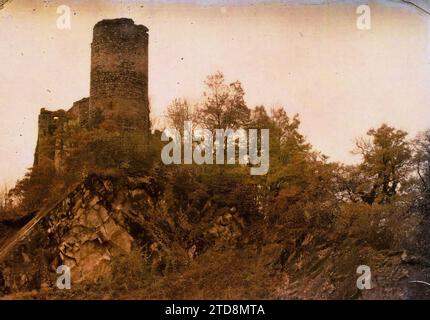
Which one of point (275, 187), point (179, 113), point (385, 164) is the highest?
point (179, 113)

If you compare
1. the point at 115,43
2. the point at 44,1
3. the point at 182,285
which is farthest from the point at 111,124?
the point at 182,285

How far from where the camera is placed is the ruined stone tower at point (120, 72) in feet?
74.2

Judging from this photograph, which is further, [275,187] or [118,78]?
[118,78]

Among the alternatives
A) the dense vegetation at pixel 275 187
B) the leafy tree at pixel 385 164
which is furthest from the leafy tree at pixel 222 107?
the leafy tree at pixel 385 164

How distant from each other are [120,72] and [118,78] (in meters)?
0.19

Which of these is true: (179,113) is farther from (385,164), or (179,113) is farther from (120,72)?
(385,164)

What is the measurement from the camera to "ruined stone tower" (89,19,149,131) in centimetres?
2261

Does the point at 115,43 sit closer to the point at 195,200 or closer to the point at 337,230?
the point at 195,200

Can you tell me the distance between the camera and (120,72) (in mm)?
22656

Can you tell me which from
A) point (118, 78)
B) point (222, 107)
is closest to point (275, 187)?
point (222, 107)

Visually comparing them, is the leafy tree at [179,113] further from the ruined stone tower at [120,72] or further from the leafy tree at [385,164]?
the leafy tree at [385,164]

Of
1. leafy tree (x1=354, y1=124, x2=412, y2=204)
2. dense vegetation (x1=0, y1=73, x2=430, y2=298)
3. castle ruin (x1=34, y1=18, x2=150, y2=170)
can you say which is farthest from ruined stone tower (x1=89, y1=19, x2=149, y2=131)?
leafy tree (x1=354, y1=124, x2=412, y2=204)

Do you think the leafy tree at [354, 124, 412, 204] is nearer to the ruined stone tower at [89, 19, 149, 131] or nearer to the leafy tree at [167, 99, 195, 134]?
the leafy tree at [167, 99, 195, 134]
